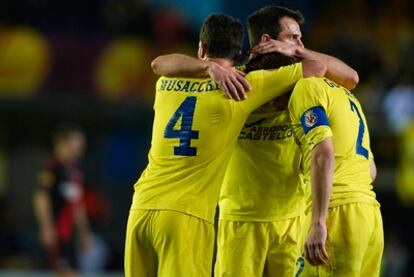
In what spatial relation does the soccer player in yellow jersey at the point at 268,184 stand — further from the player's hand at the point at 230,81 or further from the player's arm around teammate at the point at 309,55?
the player's hand at the point at 230,81

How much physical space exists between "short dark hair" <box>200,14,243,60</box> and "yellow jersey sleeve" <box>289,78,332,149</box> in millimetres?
502

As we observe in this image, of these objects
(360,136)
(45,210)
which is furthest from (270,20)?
(45,210)

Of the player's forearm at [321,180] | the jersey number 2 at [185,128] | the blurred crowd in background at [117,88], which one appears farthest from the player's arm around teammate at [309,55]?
the blurred crowd in background at [117,88]

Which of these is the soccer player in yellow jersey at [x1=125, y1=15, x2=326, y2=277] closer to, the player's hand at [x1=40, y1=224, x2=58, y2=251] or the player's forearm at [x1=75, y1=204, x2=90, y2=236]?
the player's hand at [x1=40, y1=224, x2=58, y2=251]

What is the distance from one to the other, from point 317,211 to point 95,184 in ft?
41.0

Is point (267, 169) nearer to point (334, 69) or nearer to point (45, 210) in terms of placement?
point (334, 69)

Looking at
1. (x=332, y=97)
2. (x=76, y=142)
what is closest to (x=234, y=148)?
(x=332, y=97)

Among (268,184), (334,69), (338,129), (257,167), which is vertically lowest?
(268,184)

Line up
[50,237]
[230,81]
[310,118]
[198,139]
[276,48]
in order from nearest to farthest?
[310,118], [230,81], [198,139], [276,48], [50,237]

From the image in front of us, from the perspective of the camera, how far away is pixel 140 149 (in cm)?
1803

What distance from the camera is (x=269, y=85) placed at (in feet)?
21.1

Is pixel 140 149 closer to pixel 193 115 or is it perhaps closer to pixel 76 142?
pixel 76 142

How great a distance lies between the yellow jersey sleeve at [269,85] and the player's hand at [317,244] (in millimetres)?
954

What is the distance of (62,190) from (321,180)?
837 centimetres
